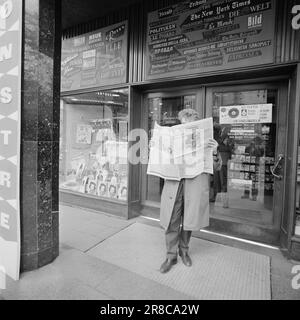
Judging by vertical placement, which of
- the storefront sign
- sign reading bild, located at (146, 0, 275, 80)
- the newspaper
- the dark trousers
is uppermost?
sign reading bild, located at (146, 0, 275, 80)

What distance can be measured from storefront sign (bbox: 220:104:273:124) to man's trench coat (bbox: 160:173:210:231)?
4.49ft

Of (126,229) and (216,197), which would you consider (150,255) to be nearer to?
(126,229)

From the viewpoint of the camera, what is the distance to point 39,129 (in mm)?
2629

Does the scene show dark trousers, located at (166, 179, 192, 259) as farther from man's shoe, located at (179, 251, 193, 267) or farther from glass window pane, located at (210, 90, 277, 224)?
glass window pane, located at (210, 90, 277, 224)

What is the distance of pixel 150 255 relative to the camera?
314cm

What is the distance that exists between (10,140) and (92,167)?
2.73 m

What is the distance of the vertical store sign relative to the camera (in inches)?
96.0

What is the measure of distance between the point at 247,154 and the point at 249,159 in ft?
0.26

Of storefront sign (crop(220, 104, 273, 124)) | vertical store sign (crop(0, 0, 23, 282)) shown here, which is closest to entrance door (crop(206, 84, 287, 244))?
storefront sign (crop(220, 104, 273, 124))

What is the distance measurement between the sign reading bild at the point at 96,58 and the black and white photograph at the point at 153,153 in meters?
0.03

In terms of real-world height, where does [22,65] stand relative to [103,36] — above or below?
below

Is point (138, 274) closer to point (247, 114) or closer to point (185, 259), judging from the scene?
point (185, 259)

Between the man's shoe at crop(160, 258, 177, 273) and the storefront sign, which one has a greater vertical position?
the storefront sign
